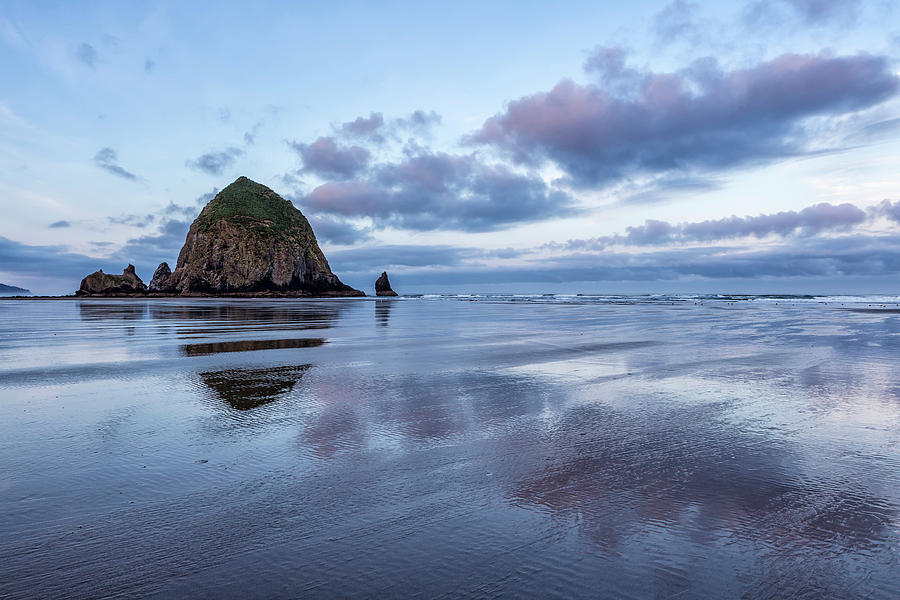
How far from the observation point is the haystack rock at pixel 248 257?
12744 centimetres

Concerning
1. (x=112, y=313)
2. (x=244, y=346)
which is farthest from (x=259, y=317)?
(x=244, y=346)

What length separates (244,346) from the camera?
1773cm

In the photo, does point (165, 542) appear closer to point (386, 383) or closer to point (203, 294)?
point (386, 383)

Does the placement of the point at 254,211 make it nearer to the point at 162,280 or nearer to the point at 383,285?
the point at 162,280

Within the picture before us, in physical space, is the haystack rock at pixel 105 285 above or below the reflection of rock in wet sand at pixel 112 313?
above

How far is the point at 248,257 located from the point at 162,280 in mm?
26888

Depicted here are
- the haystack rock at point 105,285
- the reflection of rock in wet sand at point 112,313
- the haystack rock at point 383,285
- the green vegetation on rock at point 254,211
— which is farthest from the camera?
the haystack rock at point 383,285

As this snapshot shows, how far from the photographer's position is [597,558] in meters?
3.58

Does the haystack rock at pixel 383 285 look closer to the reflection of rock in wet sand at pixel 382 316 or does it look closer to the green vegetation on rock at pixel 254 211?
the green vegetation on rock at pixel 254 211

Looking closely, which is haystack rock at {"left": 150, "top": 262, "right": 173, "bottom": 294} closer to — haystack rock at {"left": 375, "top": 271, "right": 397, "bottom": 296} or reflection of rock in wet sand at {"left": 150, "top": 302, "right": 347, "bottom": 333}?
haystack rock at {"left": 375, "top": 271, "right": 397, "bottom": 296}

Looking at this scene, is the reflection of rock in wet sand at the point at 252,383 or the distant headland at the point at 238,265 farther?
the distant headland at the point at 238,265

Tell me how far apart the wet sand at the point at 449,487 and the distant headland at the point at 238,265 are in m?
118

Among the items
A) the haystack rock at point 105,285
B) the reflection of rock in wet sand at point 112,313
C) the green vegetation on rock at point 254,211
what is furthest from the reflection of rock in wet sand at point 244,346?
the green vegetation on rock at point 254,211

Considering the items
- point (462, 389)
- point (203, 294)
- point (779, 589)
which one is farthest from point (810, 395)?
point (203, 294)
